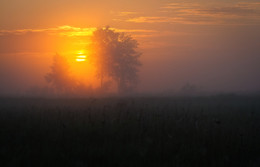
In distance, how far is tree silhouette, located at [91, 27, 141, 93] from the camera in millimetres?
47750

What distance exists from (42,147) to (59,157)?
90cm

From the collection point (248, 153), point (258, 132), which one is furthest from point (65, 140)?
point (258, 132)

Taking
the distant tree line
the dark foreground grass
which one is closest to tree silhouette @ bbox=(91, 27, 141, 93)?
the distant tree line

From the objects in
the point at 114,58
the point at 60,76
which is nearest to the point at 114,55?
the point at 114,58

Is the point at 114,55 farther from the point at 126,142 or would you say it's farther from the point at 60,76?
the point at 126,142

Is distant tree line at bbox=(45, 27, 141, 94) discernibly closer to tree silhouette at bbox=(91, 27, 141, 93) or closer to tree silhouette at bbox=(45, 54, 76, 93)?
tree silhouette at bbox=(91, 27, 141, 93)

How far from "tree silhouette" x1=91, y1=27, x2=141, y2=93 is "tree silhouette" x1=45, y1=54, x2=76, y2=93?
8.21 metres

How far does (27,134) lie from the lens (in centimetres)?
902

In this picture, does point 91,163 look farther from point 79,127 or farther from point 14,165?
point 79,127

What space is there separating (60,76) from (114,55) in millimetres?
12551

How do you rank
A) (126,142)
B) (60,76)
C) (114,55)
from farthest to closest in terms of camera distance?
1. (60,76)
2. (114,55)
3. (126,142)

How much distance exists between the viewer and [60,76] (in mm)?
55219

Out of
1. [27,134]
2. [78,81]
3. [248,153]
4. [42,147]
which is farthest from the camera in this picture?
[78,81]

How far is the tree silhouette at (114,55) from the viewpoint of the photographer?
4775 cm
